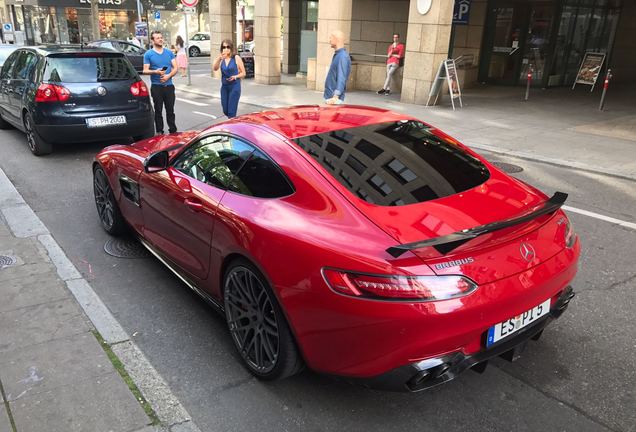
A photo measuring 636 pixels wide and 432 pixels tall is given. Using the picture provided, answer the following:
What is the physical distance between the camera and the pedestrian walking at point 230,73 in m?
9.76

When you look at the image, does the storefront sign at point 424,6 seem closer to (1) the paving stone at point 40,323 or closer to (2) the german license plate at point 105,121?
(2) the german license plate at point 105,121

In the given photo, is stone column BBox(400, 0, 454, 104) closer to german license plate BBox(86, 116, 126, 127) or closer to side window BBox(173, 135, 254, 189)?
german license plate BBox(86, 116, 126, 127)

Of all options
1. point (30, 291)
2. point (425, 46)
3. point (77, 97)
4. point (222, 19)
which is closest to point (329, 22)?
point (425, 46)

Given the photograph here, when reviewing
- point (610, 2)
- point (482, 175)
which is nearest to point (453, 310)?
point (482, 175)

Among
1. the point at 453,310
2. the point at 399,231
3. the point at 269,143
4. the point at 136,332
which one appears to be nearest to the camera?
the point at 453,310

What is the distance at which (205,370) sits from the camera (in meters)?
3.30

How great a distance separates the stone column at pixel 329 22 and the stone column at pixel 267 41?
9.84ft

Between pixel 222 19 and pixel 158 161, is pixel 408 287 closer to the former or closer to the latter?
pixel 158 161

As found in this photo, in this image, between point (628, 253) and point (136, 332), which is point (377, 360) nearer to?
point (136, 332)

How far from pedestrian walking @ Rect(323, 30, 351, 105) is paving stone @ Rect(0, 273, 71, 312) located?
220 inches

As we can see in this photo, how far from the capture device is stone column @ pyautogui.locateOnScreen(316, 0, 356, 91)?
53.4ft

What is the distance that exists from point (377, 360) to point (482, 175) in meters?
1.49

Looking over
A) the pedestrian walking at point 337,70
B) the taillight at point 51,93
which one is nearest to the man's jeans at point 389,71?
the pedestrian walking at point 337,70

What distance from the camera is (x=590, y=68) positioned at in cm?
1686
